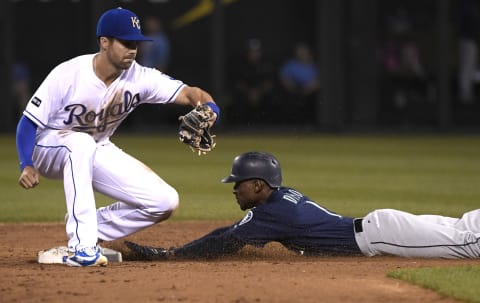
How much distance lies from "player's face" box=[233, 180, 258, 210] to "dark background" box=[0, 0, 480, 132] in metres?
12.1

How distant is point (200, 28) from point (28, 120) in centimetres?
1326

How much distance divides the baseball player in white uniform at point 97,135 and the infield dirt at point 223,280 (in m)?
0.31

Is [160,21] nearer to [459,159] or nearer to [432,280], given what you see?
[459,159]

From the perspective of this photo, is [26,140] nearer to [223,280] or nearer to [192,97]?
[192,97]

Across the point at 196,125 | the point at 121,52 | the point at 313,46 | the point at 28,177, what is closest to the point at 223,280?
the point at 196,125

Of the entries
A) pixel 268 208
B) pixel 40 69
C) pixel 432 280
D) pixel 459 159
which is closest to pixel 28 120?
pixel 268 208

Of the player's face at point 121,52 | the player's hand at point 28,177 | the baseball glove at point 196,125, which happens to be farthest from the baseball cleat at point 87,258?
the player's face at point 121,52

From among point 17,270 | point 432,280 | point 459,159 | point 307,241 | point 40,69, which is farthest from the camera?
point 40,69

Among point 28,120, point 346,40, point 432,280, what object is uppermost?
point 346,40

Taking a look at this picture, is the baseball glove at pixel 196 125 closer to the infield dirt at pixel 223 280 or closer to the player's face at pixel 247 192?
the player's face at pixel 247 192

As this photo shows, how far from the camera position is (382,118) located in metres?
19.6

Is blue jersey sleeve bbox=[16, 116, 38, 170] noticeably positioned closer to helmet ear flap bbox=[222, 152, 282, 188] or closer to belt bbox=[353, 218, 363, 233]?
helmet ear flap bbox=[222, 152, 282, 188]

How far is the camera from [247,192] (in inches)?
260

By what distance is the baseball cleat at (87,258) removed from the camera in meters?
6.16
